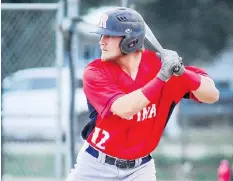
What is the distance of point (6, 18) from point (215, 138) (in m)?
2.15

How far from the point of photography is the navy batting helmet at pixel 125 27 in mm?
4586

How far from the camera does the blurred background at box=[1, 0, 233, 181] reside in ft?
23.7

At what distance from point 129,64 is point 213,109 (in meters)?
2.75

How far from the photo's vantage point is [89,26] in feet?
21.6

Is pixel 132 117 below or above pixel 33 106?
above

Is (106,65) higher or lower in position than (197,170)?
higher

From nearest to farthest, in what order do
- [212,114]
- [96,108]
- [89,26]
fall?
1. [96,108]
2. [89,26]
3. [212,114]

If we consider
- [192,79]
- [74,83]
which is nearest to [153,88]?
[192,79]

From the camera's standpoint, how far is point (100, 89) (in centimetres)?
448

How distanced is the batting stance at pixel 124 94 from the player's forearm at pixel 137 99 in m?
0.09

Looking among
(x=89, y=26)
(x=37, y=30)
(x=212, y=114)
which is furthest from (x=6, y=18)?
(x=212, y=114)

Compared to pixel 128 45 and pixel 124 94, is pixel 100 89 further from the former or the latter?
pixel 128 45

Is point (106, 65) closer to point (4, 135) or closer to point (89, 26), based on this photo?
point (89, 26)

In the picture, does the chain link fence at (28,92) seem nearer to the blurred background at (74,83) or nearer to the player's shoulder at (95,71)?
the blurred background at (74,83)
